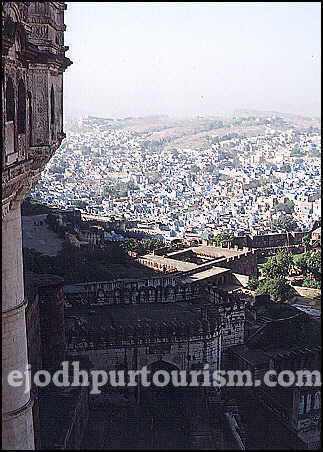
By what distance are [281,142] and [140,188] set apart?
40.4 feet

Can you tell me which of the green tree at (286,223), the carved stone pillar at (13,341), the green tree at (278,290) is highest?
the carved stone pillar at (13,341)

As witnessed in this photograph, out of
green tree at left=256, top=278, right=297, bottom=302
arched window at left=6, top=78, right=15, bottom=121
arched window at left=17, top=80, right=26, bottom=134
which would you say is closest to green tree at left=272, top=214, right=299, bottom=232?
green tree at left=256, top=278, right=297, bottom=302

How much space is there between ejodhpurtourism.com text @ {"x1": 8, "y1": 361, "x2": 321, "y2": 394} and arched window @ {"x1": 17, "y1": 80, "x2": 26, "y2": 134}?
222cm

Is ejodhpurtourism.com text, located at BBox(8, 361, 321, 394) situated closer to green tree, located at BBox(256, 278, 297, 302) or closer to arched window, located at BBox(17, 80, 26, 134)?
arched window, located at BBox(17, 80, 26, 134)

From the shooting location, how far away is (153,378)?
605cm

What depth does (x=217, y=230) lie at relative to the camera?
76.5 ft

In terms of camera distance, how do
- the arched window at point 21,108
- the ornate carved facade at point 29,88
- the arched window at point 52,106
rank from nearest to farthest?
the ornate carved facade at point 29,88
the arched window at point 21,108
the arched window at point 52,106

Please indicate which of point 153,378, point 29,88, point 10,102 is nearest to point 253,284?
point 153,378

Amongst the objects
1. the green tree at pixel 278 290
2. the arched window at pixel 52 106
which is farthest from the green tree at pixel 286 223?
the arched window at pixel 52 106

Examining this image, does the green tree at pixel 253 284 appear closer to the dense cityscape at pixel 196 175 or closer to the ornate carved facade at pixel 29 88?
the dense cityscape at pixel 196 175

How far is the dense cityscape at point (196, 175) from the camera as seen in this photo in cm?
2728

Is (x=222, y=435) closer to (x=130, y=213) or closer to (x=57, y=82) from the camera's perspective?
(x=57, y=82)

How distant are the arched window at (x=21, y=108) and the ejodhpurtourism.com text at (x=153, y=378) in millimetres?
2216

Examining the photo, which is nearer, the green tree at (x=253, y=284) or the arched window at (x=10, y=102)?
the arched window at (x=10, y=102)
